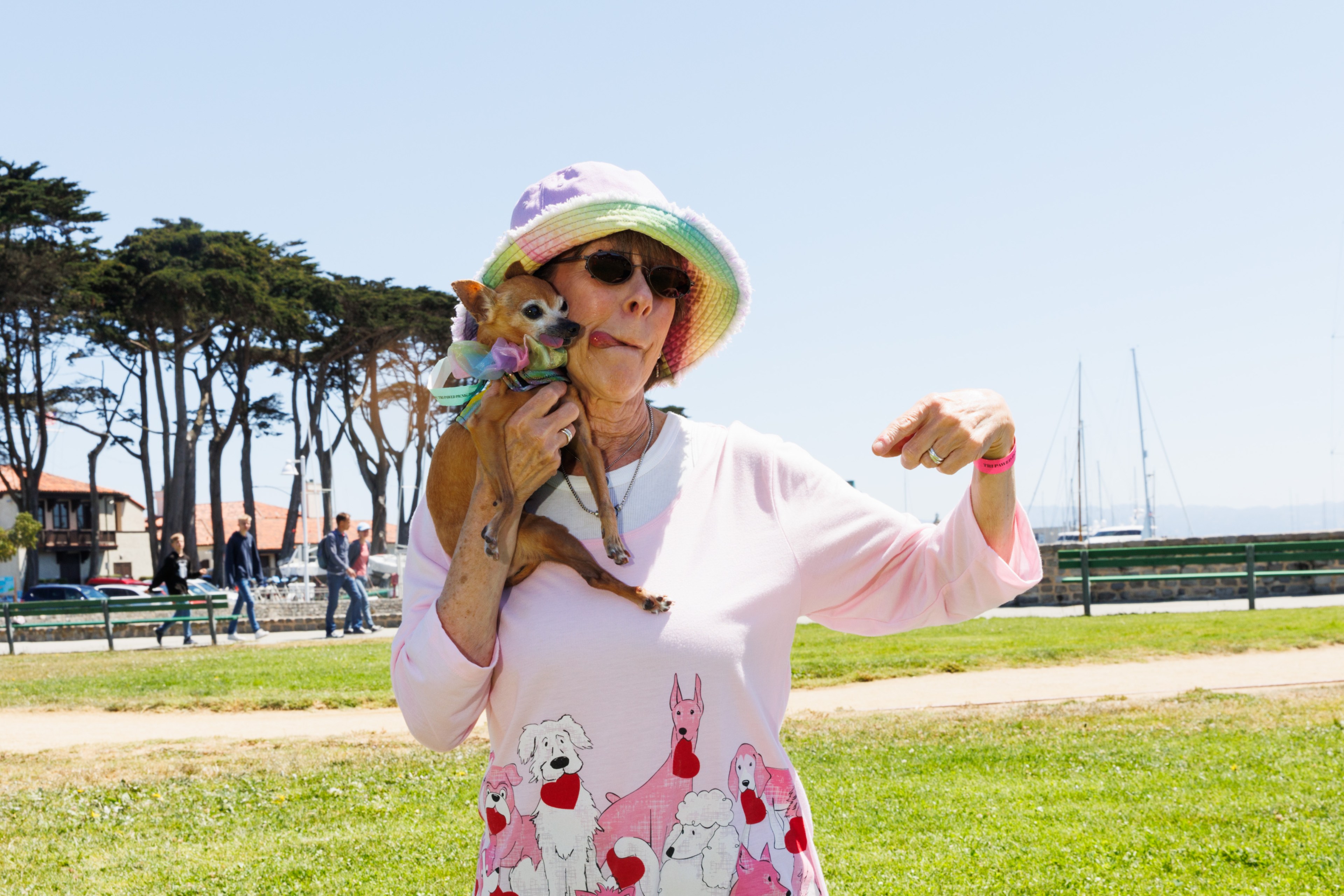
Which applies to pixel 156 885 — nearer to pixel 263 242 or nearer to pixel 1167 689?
pixel 1167 689

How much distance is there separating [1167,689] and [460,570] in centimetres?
816

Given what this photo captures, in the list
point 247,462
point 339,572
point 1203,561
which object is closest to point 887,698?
point 339,572

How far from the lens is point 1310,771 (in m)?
5.70

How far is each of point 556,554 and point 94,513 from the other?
52411mm

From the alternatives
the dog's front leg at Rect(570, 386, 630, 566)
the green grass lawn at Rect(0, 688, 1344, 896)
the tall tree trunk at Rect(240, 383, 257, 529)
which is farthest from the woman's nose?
the tall tree trunk at Rect(240, 383, 257, 529)

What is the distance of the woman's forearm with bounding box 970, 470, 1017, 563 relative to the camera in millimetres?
1776

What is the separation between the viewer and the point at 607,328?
185 centimetres

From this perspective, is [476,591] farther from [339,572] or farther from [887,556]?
[339,572]

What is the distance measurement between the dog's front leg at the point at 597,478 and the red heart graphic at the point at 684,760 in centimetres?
28

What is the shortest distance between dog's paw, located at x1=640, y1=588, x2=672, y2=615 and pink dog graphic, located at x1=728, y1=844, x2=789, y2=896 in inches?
13.8

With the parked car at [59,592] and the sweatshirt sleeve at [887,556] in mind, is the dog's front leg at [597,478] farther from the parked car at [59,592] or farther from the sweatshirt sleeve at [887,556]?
the parked car at [59,592]

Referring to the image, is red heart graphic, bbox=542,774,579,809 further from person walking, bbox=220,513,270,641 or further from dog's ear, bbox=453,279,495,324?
person walking, bbox=220,513,270,641

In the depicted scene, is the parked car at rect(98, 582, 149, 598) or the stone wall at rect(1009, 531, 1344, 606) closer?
the stone wall at rect(1009, 531, 1344, 606)

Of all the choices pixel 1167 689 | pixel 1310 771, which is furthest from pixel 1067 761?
pixel 1167 689
